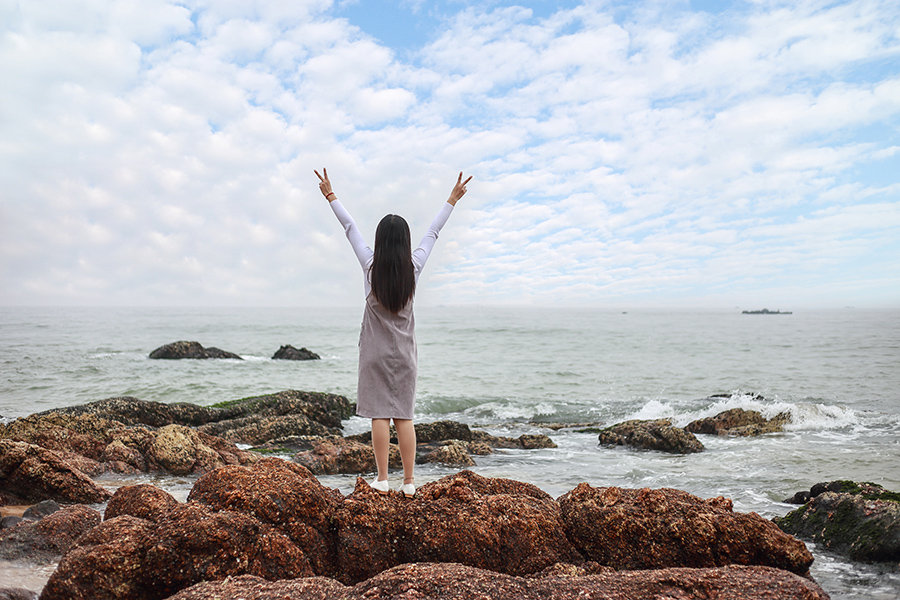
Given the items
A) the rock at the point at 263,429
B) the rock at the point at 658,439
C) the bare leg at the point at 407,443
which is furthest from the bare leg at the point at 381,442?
the rock at the point at 658,439

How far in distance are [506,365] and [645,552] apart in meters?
26.2

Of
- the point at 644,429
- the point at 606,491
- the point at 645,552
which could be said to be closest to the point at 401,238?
the point at 606,491

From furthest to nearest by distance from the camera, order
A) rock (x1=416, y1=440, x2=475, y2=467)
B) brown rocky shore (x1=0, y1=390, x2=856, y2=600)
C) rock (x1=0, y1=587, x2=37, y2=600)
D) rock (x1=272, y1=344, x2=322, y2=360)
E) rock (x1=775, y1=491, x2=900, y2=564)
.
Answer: rock (x1=272, y1=344, x2=322, y2=360) < rock (x1=416, y1=440, x2=475, y2=467) < rock (x1=775, y1=491, x2=900, y2=564) < rock (x1=0, y1=587, x2=37, y2=600) < brown rocky shore (x1=0, y1=390, x2=856, y2=600)

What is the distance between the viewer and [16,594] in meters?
3.80

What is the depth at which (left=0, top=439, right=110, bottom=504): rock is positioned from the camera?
6.86 m

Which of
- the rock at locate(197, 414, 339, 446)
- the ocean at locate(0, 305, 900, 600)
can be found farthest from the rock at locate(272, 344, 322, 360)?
the rock at locate(197, 414, 339, 446)

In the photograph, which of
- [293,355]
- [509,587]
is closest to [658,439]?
[509,587]

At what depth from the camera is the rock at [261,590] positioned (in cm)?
292

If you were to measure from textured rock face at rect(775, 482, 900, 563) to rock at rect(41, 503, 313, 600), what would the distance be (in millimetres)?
4837

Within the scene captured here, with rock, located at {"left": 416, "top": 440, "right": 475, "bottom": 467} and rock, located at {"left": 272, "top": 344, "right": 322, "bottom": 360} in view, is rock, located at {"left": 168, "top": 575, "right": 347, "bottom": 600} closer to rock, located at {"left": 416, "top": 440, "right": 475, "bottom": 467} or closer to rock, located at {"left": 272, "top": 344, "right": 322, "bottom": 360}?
rock, located at {"left": 416, "top": 440, "right": 475, "bottom": 467}

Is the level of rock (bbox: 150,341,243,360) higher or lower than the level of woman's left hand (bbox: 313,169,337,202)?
lower

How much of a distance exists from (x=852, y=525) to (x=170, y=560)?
577 cm

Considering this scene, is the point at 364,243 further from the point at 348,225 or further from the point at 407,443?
the point at 407,443

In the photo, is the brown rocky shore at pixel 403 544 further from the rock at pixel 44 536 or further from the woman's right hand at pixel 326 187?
the woman's right hand at pixel 326 187
